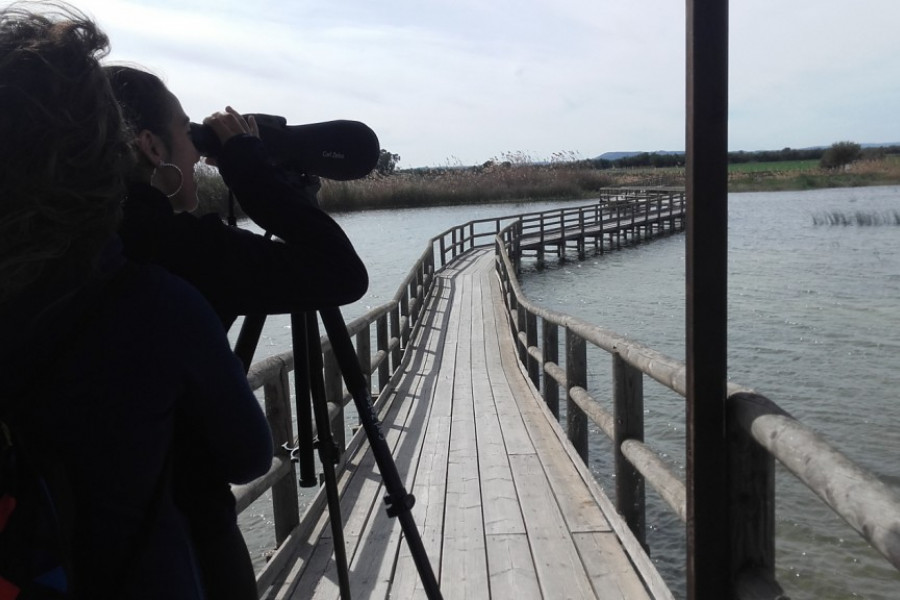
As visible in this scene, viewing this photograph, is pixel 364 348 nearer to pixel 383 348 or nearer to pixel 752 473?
pixel 383 348

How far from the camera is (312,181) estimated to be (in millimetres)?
1515

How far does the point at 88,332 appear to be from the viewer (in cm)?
93

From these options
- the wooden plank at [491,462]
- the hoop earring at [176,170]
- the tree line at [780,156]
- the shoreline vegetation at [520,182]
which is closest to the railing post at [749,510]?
the hoop earring at [176,170]

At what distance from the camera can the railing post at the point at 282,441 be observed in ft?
9.21

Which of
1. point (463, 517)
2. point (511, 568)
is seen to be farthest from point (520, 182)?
point (511, 568)

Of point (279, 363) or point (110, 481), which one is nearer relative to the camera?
point (110, 481)

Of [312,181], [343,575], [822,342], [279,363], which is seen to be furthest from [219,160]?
[822,342]

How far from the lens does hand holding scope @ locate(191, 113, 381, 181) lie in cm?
143

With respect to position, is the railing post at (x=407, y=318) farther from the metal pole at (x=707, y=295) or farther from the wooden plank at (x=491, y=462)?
the metal pole at (x=707, y=295)

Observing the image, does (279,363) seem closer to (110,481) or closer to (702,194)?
(702,194)

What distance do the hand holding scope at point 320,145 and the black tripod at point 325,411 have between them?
1.04ft

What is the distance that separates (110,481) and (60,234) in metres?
0.30

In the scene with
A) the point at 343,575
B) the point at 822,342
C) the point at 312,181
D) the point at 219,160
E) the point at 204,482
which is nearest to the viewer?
the point at 204,482

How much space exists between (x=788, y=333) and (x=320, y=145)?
1170 centimetres
